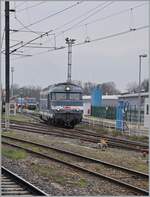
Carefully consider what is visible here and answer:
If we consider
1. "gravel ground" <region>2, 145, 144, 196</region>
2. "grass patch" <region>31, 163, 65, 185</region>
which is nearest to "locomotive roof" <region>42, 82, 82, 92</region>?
"gravel ground" <region>2, 145, 144, 196</region>

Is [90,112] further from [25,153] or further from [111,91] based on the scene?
[111,91]

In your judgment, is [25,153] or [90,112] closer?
[25,153]

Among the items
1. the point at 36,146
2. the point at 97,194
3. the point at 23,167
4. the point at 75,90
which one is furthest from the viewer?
the point at 75,90

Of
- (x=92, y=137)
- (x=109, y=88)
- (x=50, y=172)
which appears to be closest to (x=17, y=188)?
(x=50, y=172)

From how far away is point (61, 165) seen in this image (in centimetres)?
1423

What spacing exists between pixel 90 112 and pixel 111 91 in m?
86.5

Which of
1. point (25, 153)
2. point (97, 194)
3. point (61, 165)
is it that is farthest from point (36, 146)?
point (97, 194)

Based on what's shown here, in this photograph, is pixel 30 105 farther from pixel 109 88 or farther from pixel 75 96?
pixel 109 88

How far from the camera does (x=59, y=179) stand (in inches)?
456

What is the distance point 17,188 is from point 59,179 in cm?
176

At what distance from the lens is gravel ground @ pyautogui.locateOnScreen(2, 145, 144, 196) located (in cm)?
1012

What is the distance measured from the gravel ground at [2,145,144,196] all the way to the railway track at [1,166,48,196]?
34cm

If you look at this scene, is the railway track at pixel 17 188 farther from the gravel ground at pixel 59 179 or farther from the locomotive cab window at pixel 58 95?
the locomotive cab window at pixel 58 95

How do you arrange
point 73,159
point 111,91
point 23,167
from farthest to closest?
point 111,91
point 73,159
point 23,167
